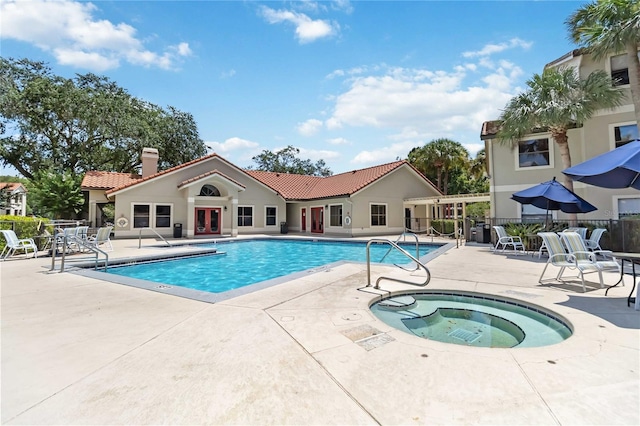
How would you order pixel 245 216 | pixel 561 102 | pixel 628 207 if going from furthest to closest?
pixel 245 216 < pixel 628 207 < pixel 561 102

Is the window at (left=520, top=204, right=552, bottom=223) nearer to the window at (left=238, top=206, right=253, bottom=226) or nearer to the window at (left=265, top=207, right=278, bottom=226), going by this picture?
the window at (left=265, top=207, right=278, bottom=226)


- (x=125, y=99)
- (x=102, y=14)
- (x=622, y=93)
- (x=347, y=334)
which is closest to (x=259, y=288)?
(x=347, y=334)

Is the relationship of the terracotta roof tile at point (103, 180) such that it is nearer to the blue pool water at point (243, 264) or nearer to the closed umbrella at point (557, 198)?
the blue pool water at point (243, 264)

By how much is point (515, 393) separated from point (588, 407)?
0.48 m

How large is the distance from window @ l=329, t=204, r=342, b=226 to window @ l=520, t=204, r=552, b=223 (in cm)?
1154

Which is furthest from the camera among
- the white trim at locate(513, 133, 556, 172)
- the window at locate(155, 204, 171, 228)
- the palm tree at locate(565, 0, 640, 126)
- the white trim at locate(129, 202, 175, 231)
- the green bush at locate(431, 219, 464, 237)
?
the green bush at locate(431, 219, 464, 237)

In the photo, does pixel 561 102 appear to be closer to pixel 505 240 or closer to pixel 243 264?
pixel 505 240

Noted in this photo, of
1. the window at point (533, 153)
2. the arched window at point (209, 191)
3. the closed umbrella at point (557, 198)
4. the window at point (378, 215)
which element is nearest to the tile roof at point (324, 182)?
the window at point (378, 215)

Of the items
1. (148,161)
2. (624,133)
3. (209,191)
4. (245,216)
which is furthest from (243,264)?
(624,133)

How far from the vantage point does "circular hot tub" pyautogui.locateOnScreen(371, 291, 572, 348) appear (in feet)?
14.1

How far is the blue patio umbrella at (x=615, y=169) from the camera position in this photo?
15.5 ft

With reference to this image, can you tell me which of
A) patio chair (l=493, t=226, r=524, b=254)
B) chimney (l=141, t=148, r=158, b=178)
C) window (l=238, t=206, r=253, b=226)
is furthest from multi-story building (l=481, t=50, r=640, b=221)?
chimney (l=141, t=148, r=158, b=178)

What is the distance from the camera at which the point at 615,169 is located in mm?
5031

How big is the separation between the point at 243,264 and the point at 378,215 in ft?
44.4
